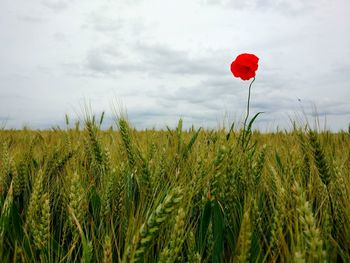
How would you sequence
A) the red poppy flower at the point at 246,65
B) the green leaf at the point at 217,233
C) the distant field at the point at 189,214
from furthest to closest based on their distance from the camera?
1. the red poppy flower at the point at 246,65
2. the green leaf at the point at 217,233
3. the distant field at the point at 189,214

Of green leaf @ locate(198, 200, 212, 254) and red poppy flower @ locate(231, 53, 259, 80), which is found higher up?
red poppy flower @ locate(231, 53, 259, 80)

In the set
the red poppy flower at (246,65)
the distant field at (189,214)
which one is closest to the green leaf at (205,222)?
the distant field at (189,214)

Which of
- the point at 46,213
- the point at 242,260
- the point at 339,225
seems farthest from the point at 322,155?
the point at 46,213

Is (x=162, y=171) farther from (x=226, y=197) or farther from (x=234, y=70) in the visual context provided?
(x=234, y=70)

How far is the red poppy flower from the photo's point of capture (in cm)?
230

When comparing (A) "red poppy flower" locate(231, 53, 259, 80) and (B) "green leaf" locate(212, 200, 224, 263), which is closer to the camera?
(B) "green leaf" locate(212, 200, 224, 263)

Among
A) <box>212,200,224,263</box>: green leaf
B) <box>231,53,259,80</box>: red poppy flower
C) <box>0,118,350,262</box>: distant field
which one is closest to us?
<box>0,118,350,262</box>: distant field

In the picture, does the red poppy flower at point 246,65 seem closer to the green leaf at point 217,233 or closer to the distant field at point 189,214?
the distant field at point 189,214

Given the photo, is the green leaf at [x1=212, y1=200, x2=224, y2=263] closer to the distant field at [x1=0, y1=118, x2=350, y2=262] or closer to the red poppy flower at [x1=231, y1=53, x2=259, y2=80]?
the distant field at [x1=0, y1=118, x2=350, y2=262]

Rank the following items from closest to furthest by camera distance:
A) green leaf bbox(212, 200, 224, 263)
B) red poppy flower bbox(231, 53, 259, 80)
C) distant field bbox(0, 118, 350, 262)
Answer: distant field bbox(0, 118, 350, 262) → green leaf bbox(212, 200, 224, 263) → red poppy flower bbox(231, 53, 259, 80)

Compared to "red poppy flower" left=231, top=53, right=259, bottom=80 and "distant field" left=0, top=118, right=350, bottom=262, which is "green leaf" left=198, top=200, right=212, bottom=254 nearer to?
"distant field" left=0, top=118, right=350, bottom=262

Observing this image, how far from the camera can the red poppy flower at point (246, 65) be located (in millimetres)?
2299

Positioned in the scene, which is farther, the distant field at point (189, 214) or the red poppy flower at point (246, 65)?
the red poppy flower at point (246, 65)

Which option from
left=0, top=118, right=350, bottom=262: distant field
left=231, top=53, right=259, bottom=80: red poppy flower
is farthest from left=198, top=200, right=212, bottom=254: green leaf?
left=231, top=53, right=259, bottom=80: red poppy flower
